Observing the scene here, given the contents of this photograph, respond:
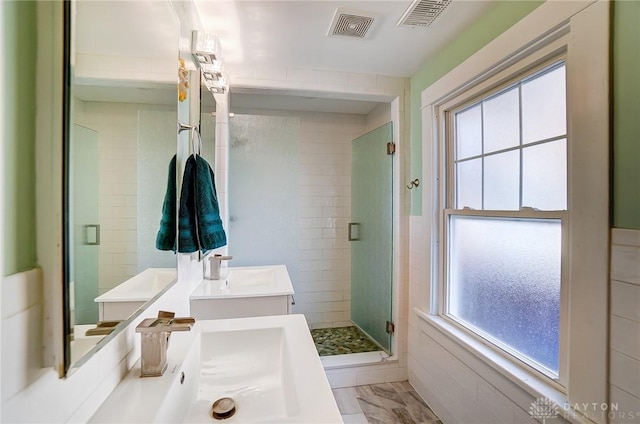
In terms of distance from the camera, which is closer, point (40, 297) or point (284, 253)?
point (40, 297)

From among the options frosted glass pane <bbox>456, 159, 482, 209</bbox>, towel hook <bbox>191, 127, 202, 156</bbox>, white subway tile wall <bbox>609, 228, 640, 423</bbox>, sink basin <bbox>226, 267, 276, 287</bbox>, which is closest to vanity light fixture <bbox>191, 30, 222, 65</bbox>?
towel hook <bbox>191, 127, 202, 156</bbox>

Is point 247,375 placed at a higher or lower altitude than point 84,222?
lower

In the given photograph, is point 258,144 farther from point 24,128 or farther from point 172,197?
point 24,128

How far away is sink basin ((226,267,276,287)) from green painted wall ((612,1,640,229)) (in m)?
1.72

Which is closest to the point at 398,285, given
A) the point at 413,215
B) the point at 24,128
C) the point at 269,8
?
the point at 413,215

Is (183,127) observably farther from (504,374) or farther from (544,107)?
(504,374)

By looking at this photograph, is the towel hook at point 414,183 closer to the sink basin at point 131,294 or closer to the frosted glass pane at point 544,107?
the frosted glass pane at point 544,107

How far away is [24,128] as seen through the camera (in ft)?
1.44

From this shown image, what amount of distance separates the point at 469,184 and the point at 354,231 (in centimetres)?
144

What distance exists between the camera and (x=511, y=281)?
1388 millimetres

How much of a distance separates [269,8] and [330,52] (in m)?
0.53

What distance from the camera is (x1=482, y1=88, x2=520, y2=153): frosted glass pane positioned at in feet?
4.53

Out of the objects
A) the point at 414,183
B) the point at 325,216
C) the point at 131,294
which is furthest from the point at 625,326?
the point at 325,216

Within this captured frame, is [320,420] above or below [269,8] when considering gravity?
below
